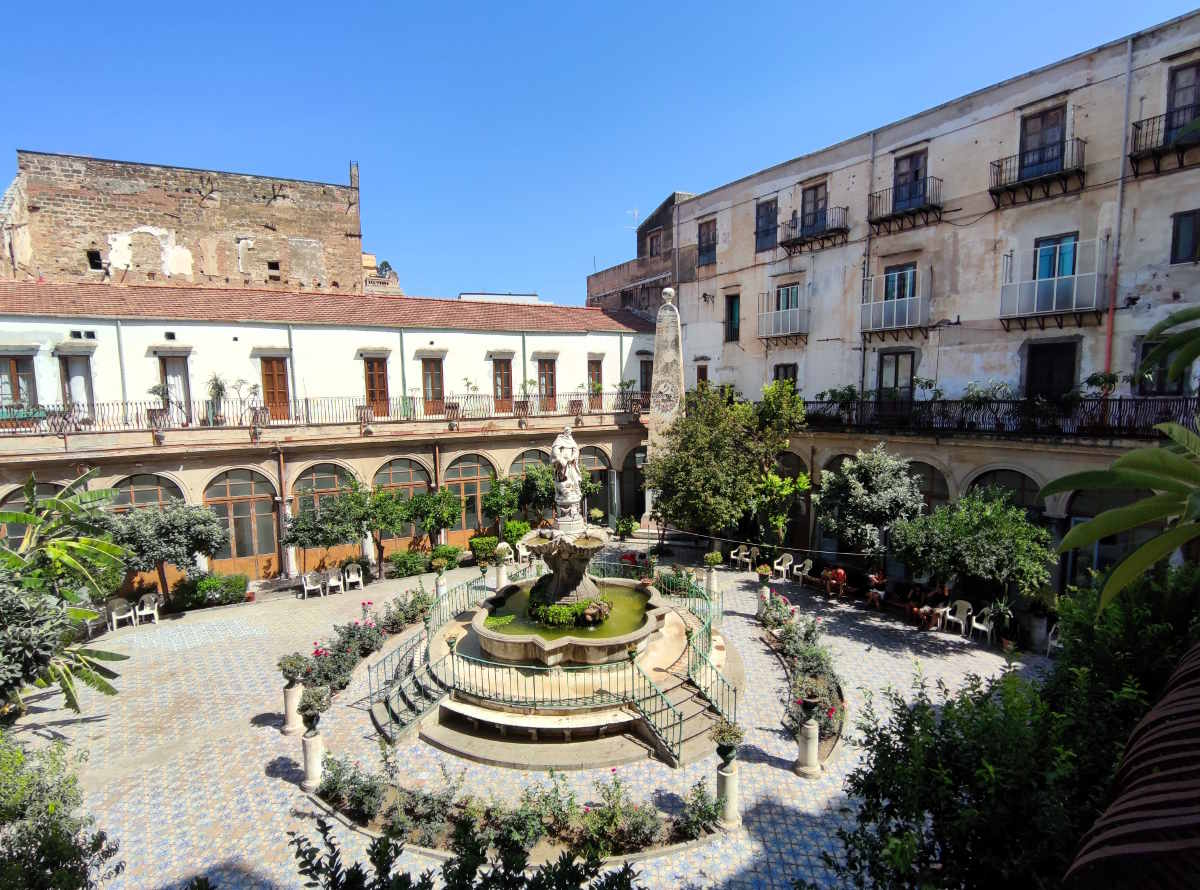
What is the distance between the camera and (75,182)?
2298 centimetres

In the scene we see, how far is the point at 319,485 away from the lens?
1939cm

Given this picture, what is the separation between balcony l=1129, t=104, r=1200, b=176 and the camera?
1404cm

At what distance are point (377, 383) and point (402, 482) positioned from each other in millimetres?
3901

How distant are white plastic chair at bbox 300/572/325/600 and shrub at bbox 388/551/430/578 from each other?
224 cm

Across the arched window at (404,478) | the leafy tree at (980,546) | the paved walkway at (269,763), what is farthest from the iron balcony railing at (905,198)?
the arched window at (404,478)

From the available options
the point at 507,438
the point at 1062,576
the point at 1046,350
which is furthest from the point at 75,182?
the point at 1062,576

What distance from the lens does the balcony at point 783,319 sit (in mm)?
22781

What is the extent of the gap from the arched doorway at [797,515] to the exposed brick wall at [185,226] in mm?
21922

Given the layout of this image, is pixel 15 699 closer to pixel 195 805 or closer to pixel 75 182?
pixel 195 805

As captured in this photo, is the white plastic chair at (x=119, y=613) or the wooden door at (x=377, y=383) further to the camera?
the wooden door at (x=377, y=383)

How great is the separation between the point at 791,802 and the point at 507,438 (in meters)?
16.2

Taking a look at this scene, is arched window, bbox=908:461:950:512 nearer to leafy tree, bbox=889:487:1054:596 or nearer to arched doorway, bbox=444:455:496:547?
leafy tree, bbox=889:487:1054:596

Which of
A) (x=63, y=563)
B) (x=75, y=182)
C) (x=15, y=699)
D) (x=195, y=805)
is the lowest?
(x=195, y=805)

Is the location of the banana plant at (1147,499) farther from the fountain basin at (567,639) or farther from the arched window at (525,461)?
the arched window at (525,461)
